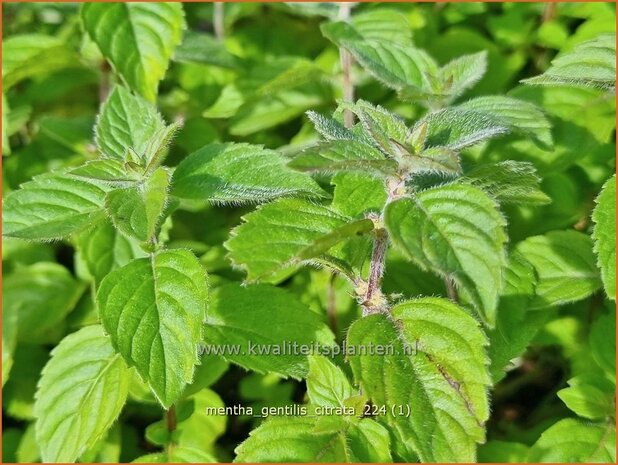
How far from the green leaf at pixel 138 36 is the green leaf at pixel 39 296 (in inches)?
29.2

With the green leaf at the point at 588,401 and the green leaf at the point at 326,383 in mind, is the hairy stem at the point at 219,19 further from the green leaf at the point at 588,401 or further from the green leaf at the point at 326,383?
the green leaf at the point at 588,401

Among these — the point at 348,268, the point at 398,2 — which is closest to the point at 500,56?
the point at 398,2

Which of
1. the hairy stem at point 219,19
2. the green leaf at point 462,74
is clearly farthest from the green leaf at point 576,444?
the hairy stem at point 219,19

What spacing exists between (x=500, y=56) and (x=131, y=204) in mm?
1956

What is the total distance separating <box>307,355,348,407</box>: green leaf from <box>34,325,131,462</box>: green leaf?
0.53 m

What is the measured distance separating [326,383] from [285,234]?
44 cm

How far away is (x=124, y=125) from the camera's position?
2107mm

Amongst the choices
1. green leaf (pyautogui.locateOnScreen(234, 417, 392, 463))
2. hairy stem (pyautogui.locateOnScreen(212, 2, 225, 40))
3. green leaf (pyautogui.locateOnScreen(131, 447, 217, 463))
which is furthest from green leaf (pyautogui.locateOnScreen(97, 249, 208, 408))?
hairy stem (pyautogui.locateOnScreen(212, 2, 225, 40))

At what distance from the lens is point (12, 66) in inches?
107

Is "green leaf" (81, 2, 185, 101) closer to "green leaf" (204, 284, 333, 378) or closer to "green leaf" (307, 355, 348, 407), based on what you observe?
"green leaf" (204, 284, 333, 378)

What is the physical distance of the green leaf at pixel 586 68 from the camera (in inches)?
A: 71.7

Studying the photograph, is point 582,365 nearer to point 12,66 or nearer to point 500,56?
point 500,56

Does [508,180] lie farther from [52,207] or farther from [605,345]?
[52,207]

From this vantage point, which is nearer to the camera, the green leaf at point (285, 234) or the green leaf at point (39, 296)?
the green leaf at point (285, 234)
